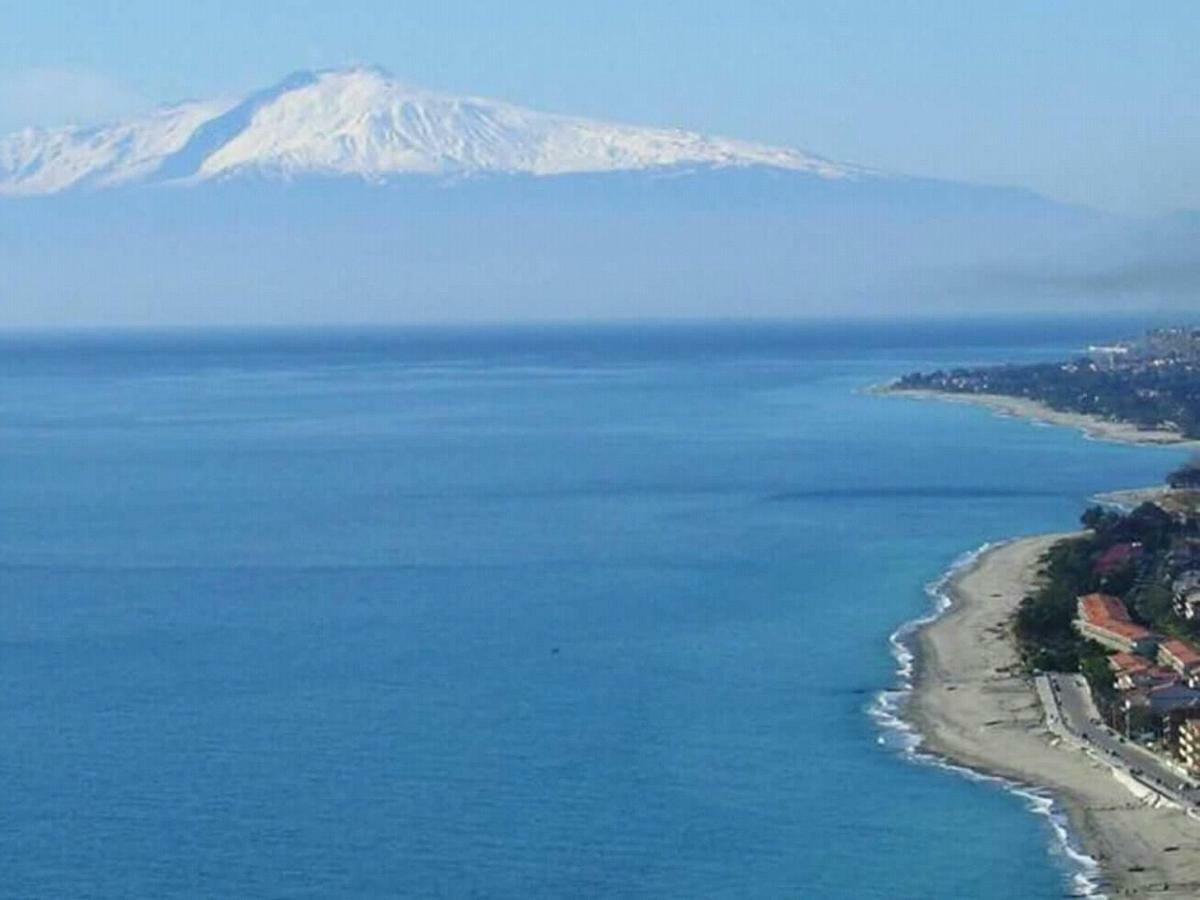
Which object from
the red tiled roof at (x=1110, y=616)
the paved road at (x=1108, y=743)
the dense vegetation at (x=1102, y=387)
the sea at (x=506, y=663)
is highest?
the dense vegetation at (x=1102, y=387)

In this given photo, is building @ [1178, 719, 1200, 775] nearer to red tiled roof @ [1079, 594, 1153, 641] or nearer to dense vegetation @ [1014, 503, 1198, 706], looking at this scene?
dense vegetation @ [1014, 503, 1198, 706]

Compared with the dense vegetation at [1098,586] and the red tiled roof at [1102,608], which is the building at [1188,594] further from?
the red tiled roof at [1102,608]

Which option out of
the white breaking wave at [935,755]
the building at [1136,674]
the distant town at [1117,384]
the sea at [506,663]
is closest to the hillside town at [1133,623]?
the building at [1136,674]

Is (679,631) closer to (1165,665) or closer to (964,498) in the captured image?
(1165,665)

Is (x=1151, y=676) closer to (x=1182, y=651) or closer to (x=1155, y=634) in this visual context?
(x=1182, y=651)

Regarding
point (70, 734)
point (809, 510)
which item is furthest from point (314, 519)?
point (70, 734)
